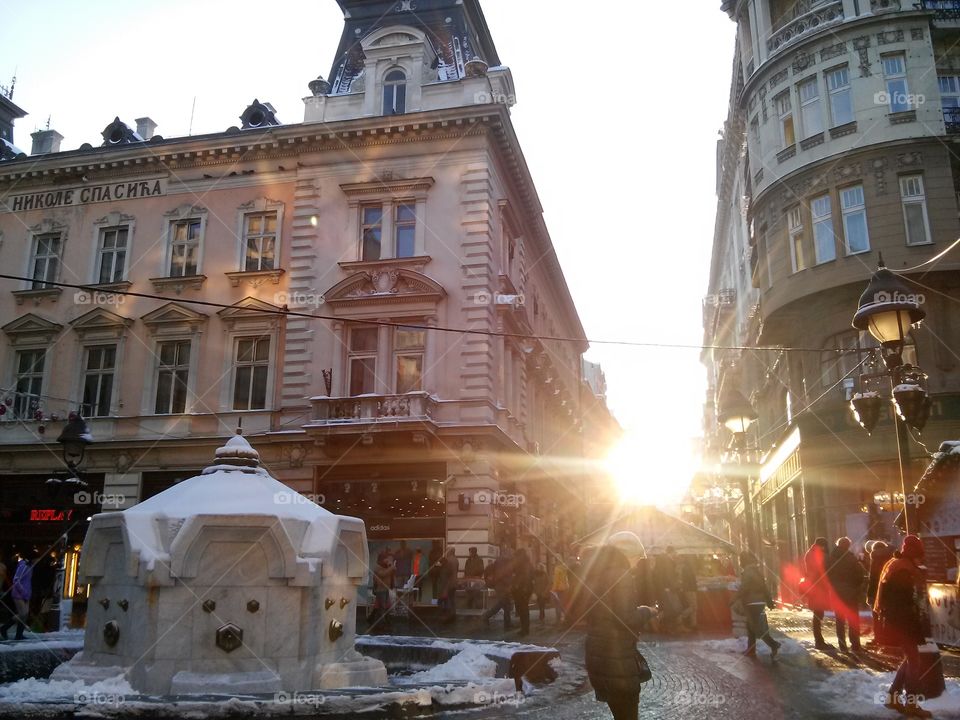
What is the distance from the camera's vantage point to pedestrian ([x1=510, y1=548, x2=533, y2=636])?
18547mm

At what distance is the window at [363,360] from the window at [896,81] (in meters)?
16.5

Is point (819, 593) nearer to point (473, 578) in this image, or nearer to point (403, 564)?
point (473, 578)

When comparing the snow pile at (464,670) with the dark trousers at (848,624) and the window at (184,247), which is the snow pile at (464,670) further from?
the window at (184,247)

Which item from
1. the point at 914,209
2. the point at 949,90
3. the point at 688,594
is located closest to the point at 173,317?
the point at 688,594

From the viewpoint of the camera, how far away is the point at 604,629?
6230 mm

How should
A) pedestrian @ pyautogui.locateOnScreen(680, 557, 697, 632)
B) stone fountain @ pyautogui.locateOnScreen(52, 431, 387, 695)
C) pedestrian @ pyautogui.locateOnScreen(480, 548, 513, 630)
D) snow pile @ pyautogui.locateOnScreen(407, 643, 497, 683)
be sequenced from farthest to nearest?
pedestrian @ pyautogui.locateOnScreen(480, 548, 513, 630) < pedestrian @ pyautogui.locateOnScreen(680, 557, 697, 632) < snow pile @ pyautogui.locateOnScreen(407, 643, 497, 683) < stone fountain @ pyautogui.locateOnScreen(52, 431, 387, 695)

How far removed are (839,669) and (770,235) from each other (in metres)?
17.9

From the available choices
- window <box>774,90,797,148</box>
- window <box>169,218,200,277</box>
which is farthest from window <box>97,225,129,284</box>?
window <box>774,90,797,148</box>

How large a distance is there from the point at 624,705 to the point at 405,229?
21.8 m

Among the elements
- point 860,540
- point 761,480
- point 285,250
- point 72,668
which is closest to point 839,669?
point 72,668

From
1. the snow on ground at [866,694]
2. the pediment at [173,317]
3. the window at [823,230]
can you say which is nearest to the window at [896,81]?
the window at [823,230]

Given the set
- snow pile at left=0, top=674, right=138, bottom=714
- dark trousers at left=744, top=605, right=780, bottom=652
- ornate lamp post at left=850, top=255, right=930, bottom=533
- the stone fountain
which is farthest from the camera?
dark trousers at left=744, top=605, right=780, bottom=652

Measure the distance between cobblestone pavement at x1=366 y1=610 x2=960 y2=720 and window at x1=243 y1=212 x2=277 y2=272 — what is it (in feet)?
53.0

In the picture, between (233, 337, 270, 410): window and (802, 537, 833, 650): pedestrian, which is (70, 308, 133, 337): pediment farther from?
(802, 537, 833, 650): pedestrian
